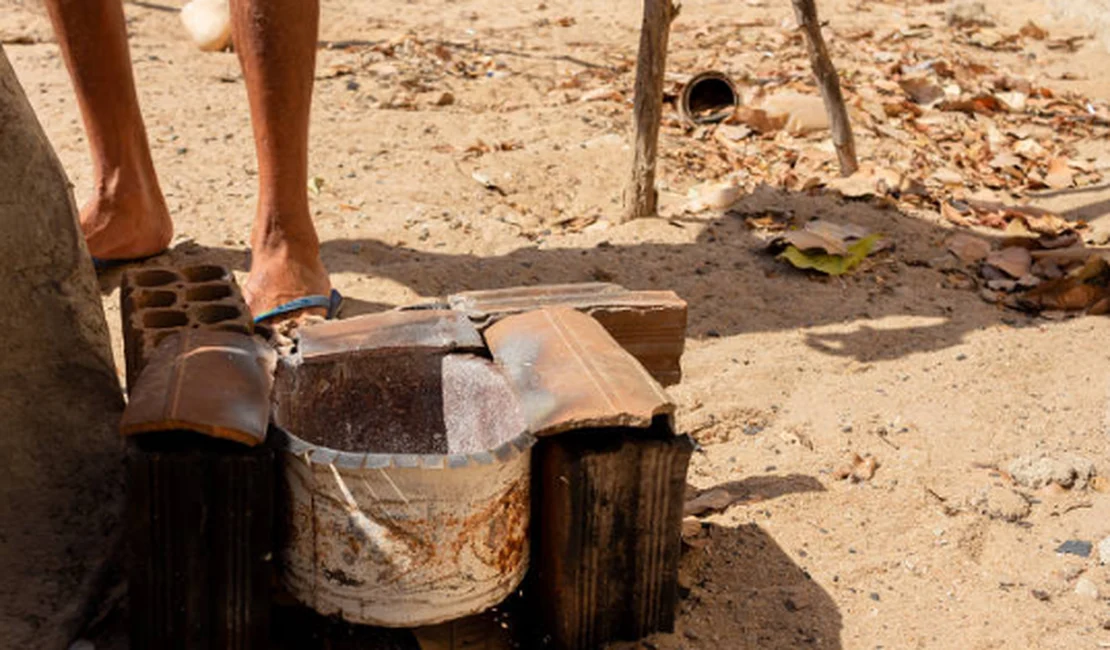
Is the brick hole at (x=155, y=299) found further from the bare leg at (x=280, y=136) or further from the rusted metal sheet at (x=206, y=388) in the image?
the bare leg at (x=280, y=136)

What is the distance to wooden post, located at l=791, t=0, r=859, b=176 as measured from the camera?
468 cm

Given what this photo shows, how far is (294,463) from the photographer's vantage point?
197 cm

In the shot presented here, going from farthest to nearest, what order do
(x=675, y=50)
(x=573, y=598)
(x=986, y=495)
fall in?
1. (x=675, y=50)
2. (x=986, y=495)
3. (x=573, y=598)

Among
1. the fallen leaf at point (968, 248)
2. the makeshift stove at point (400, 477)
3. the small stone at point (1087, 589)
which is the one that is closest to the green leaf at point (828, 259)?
the fallen leaf at point (968, 248)

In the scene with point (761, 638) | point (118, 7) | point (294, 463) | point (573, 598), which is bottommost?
point (761, 638)

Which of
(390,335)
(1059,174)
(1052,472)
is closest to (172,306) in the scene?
(390,335)

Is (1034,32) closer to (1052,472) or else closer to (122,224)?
(1052,472)

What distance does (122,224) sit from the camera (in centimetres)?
379

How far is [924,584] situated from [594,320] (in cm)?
84

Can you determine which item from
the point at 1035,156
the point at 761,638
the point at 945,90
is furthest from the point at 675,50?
the point at 761,638

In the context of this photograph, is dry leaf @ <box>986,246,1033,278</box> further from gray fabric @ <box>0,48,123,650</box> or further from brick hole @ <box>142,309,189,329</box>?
gray fabric @ <box>0,48,123,650</box>

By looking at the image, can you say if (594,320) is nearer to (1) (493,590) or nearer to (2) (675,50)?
(1) (493,590)

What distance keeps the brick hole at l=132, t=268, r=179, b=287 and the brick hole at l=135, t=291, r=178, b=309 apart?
0.22 ft

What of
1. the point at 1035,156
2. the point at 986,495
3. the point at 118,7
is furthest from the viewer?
the point at 1035,156
